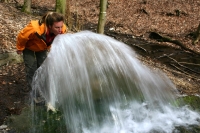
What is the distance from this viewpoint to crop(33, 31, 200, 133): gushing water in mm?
4312

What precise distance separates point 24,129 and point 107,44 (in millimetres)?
2053

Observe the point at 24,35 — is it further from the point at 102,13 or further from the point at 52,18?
the point at 102,13

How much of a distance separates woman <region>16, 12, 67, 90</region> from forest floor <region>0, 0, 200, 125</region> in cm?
99

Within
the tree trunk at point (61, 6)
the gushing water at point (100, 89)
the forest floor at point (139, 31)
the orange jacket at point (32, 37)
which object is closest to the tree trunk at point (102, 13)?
the forest floor at point (139, 31)

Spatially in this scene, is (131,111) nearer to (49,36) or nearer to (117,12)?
(49,36)

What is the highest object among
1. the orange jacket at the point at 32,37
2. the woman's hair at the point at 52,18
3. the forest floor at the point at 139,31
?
the woman's hair at the point at 52,18

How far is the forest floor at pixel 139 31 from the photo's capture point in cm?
605

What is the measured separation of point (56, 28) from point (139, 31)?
442 inches

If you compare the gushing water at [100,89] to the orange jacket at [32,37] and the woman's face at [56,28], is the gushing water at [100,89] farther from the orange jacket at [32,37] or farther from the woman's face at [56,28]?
the orange jacket at [32,37]

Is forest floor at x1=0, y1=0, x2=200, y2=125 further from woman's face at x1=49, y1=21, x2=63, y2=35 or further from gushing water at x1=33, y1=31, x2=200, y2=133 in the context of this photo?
woman's face at x1=49, y1=21, x2=63, y2=35

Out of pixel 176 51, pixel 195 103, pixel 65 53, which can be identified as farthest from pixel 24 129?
pixel 176 51

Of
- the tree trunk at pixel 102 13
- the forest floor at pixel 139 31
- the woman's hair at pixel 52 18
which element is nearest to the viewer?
the woman's hair at pixel 52 18

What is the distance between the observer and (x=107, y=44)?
4.72 meters

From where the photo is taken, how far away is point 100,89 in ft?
14.9
